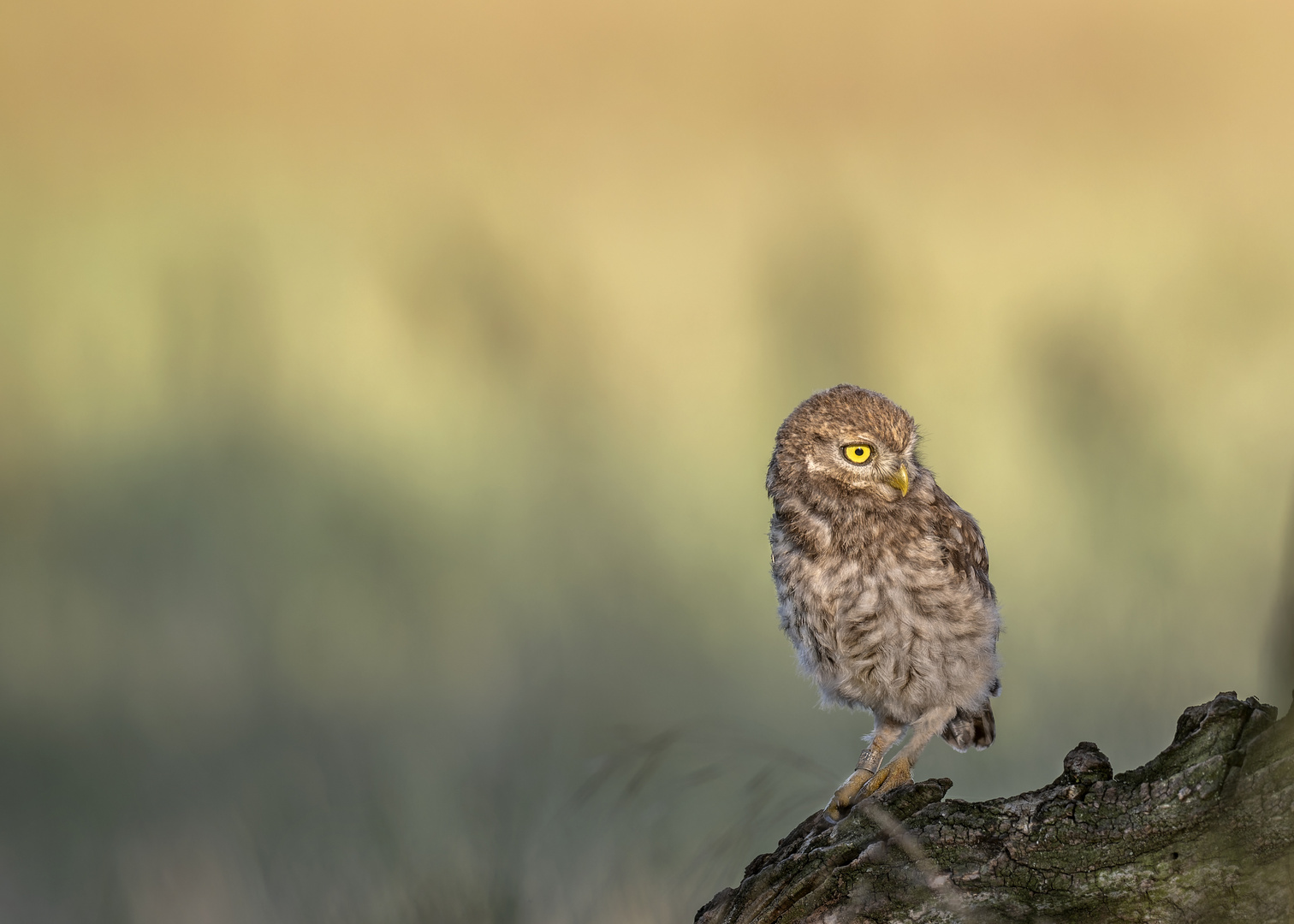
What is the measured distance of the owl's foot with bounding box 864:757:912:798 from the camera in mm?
2363

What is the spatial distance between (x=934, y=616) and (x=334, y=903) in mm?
1686

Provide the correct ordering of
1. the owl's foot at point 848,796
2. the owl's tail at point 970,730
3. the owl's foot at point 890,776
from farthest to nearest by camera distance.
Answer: the owl's tail at point 970,730
the owl's foot at point 890,776
the owl's foot at point 848,796

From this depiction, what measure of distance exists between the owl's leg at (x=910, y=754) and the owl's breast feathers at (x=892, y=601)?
37 millimetres

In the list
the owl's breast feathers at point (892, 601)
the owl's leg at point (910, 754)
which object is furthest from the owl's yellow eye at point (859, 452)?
the owl's leg at point (910, 754)

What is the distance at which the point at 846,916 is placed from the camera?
1555mm

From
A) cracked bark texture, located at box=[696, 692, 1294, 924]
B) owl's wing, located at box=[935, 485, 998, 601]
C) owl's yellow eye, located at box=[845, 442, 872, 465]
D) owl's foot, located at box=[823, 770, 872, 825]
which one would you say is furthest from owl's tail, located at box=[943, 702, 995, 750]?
cracked bark texture, located at box=[696, 692, 1294, 924]

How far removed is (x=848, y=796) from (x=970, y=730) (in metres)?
0.63

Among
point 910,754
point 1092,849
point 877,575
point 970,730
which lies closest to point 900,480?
point 877,575

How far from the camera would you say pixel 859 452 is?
2.44 metres

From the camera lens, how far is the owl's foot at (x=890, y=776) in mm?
2363

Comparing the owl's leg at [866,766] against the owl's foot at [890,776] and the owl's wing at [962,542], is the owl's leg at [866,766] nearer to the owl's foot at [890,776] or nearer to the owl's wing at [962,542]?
the owl's foot at [890,776]

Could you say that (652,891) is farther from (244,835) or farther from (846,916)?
(244,835)

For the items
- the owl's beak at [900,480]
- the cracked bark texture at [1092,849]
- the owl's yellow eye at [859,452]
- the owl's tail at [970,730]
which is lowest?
the owl's tail at [970,730]

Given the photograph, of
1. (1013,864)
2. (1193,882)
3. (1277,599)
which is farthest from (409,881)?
(1277,599)
